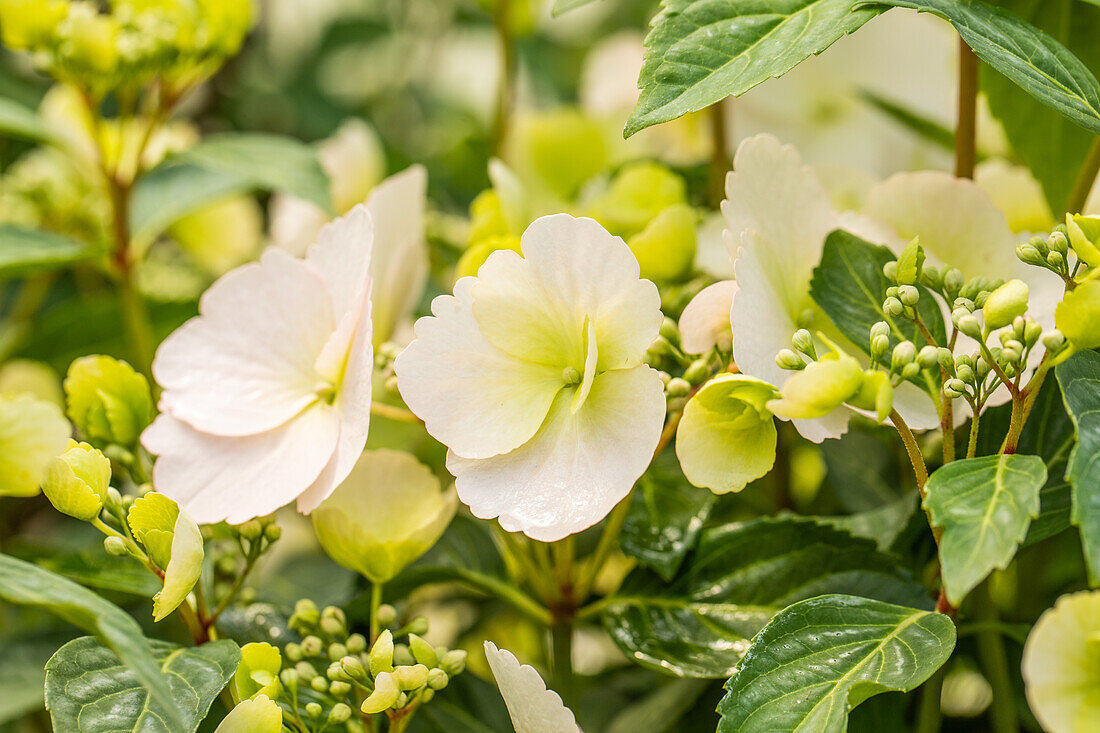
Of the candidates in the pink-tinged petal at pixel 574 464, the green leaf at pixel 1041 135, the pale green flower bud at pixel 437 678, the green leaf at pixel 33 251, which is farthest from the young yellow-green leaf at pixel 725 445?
the green leaf at pixel 33 251

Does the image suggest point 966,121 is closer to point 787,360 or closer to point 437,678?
point 787,360

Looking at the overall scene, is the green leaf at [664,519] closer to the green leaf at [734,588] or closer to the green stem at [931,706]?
the green leaf at [734,588]

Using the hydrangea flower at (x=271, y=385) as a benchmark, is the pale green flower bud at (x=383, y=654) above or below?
below

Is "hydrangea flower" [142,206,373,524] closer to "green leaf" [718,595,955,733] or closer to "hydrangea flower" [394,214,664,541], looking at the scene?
"hydrangea flower" [394,214,664,541]

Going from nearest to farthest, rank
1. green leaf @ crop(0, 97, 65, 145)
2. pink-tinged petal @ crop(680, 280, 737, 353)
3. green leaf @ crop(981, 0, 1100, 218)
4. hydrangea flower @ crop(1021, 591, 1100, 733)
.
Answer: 1. hydrangea flower @ crop(1021, 591, 1100, 733)
2. pink-tinged petal @ crop(680, 280, 737, 353)
3. green leaf @ crop(981, 0, 1100, 218)
4. green leaf @ crop(0, 97, 65, 145)

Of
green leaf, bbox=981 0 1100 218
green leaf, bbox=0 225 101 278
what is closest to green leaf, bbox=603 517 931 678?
green leaf, bbox=981 0 1100 218

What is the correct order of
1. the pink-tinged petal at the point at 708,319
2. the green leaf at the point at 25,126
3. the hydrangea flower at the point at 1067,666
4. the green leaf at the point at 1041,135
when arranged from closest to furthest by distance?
the hydrangea flower at the point at 1067,666 → the pink-tinged petal at the point at 708,319 → the green leaf at the point at 1041,135 → the green leaf at the point at 25,126
